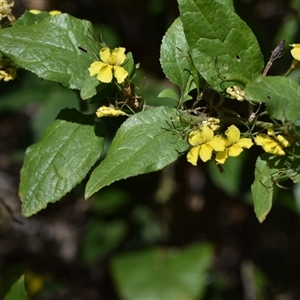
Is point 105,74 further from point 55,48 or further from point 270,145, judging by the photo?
point 270,145

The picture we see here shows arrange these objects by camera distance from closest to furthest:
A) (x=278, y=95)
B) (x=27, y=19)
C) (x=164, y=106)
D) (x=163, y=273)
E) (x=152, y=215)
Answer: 1. (x=278, y=95)
2. (x=164, y=106)
3. (x=27, y=19)
4. (x=163, y=273)
5. (x=152, y=215)

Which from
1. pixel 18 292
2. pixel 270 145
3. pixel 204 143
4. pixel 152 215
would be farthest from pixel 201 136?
pixel 152 215

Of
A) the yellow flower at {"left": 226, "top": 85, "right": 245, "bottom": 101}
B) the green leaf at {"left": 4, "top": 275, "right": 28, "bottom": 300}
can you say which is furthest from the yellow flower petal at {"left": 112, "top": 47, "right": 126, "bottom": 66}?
the green leaf at {"left": 4, "top": 275, "right": 28, "bottom": 300}

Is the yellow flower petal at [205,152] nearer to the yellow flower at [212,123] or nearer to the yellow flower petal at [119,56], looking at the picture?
the yellow flower at [212,123]

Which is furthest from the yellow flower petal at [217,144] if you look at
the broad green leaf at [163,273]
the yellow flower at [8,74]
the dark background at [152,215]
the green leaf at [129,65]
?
the broad green leaf at [163,273]

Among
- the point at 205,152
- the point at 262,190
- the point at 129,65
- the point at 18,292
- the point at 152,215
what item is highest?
the point at 129,65

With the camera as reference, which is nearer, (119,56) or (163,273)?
(119,56)
